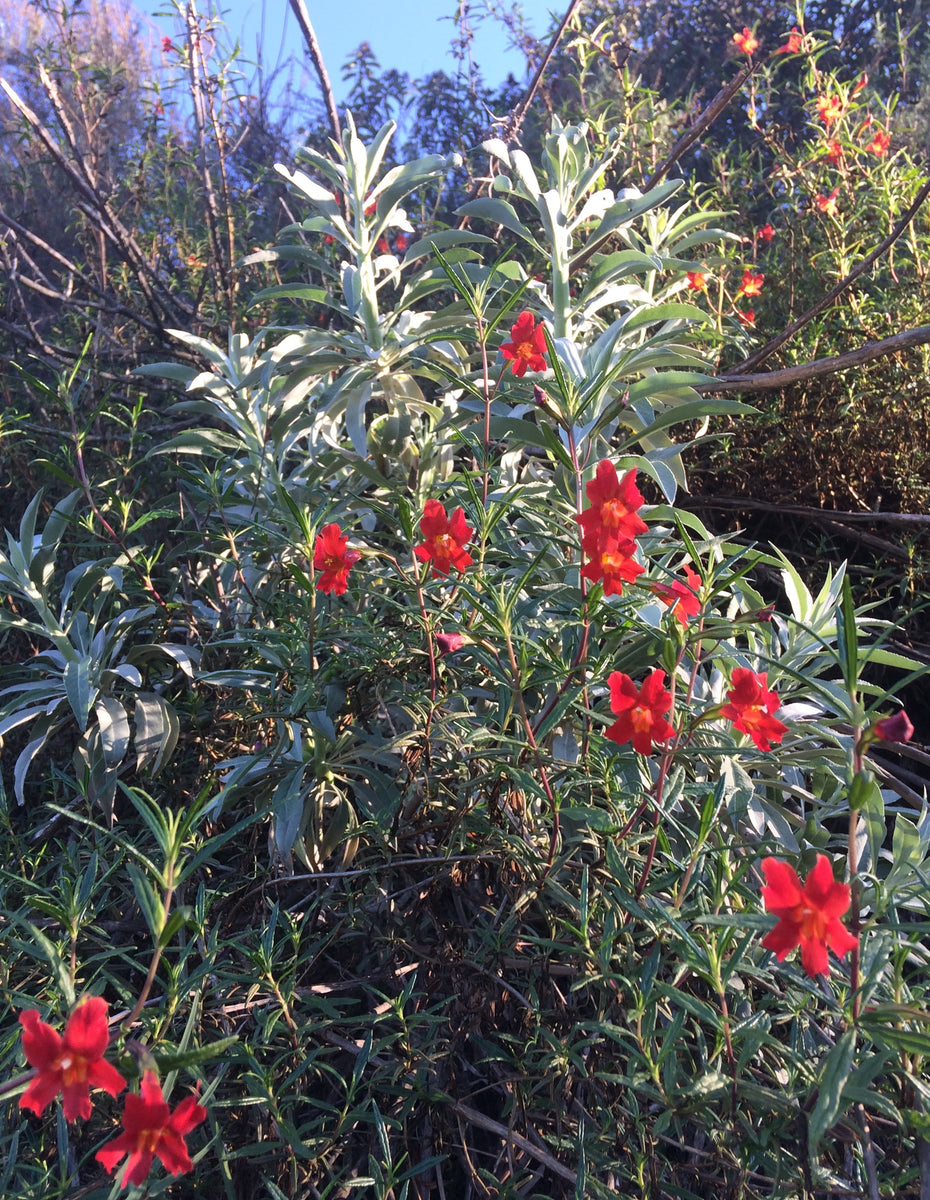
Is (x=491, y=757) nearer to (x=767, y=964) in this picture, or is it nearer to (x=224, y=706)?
(x=767, y=964)

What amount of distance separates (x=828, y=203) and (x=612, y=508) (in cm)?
215

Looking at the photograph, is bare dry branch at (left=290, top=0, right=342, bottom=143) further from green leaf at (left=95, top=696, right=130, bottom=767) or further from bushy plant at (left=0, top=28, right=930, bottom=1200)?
green leaf at (left=95, top=696, right=130, bottom=767)

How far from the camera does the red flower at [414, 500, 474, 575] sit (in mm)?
1219

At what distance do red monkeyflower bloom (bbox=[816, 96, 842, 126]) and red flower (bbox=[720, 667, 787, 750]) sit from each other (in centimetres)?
252

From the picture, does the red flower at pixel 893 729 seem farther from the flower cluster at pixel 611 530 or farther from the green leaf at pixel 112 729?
the green leaf at pixel 112 729

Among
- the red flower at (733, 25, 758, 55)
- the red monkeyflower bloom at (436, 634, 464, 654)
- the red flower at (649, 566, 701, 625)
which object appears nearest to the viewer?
the red flower at (649, 566, 701, 625)

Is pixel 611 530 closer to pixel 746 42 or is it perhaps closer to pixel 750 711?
pixel 750 711

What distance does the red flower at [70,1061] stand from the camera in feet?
2.55

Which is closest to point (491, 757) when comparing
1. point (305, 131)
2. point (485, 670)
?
point (485, 670)

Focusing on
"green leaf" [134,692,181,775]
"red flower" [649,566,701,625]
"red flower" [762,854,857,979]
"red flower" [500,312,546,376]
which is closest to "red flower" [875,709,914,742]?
"red flower" [762,854,857,979]

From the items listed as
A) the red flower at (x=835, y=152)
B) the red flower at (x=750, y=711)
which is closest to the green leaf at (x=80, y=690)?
the red flower at (x=750, y=711)

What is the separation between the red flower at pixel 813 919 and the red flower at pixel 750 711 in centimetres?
28

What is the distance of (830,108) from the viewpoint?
9.23 ft

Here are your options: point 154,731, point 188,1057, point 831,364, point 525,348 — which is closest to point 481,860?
point 188,1057
